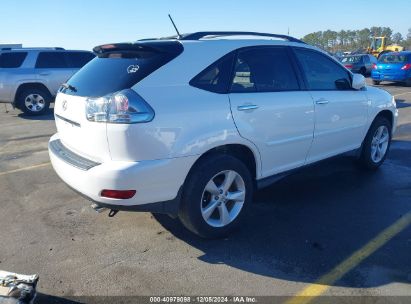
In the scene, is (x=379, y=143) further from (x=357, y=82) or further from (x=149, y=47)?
(x=149, y=47)

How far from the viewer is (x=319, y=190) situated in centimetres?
502

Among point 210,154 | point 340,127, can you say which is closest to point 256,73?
point 210,154

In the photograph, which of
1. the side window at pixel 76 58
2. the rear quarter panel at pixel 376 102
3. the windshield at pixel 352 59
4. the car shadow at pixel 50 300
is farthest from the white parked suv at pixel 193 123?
the windshield at pixel 352 59

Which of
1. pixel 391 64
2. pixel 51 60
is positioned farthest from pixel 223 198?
pixel 391 64

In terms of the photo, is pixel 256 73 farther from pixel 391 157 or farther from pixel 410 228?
pixel 391 157

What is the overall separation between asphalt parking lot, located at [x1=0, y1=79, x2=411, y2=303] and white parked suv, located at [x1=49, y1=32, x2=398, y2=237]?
1.35ft

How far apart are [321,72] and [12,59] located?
987 centimetres

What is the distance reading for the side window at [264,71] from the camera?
3795 millimetres

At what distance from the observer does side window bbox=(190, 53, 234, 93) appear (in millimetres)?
3463

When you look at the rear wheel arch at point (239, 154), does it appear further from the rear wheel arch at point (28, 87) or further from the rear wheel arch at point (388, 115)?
the rear wheel arch at point (28, 87)

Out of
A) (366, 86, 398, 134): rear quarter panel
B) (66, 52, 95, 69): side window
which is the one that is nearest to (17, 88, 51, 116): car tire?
(66, 52, 95, 69): side window

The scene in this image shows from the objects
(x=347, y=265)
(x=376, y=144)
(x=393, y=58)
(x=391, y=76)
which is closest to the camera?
(x=347, y=265)

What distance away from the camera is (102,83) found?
3.40m

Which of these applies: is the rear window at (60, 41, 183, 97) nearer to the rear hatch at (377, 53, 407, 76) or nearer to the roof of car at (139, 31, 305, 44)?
the roof of car at (139, 31, 305, 44)
